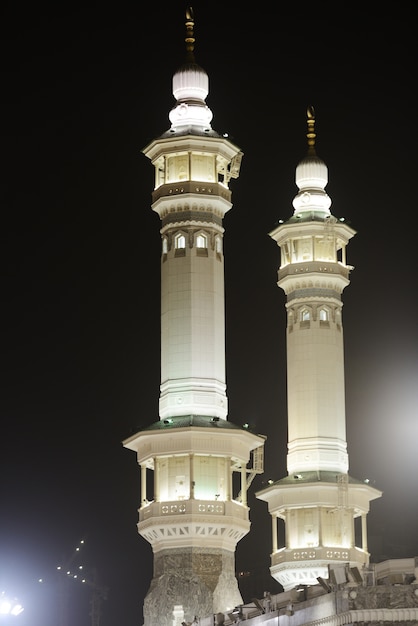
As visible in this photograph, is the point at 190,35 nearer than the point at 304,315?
Yes

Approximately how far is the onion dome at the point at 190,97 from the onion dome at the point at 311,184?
12064 millimetres

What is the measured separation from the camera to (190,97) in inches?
3054

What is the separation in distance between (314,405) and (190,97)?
17415mm

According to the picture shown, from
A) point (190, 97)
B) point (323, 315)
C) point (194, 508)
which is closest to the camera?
point (194, 508)

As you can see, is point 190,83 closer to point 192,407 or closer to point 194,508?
point 192,407

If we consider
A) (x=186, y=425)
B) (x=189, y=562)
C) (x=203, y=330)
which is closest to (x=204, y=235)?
(x=203, y=330)

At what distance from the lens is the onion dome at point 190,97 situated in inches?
3031

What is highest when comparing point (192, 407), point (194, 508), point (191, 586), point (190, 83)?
point (190, 83)

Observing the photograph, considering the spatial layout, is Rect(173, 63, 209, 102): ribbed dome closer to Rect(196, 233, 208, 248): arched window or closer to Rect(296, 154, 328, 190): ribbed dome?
Rect(196, 233, 208, 248): arched window

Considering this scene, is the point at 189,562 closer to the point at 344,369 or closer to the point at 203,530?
the point at 203,530

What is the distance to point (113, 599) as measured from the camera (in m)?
132

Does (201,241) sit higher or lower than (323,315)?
lower

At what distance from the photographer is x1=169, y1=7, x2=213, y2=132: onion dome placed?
253 ft

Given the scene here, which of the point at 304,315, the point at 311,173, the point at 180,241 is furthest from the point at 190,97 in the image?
the point at 304,315
